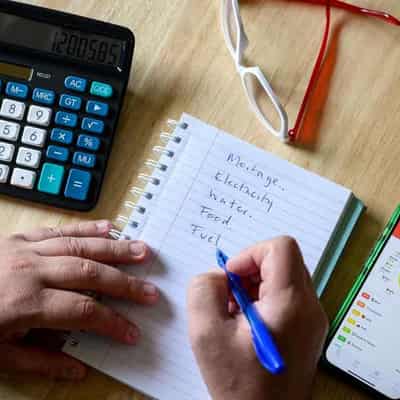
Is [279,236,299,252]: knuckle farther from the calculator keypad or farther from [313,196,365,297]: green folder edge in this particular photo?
the calculator keypad

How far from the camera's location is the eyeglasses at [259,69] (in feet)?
2.32

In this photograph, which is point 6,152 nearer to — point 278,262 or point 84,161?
point 84,161

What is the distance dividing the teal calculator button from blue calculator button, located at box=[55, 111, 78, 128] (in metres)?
0.05

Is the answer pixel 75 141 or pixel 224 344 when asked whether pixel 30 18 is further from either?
pixel 224 344

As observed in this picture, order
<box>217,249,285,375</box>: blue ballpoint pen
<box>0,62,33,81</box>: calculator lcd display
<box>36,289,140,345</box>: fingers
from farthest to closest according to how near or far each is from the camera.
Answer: <box>0,62,33,81</box>: calculator lcd display < <box>36,289,140,345</box>: fingers < <box>217,249,285,375</box>: blue ballpoint pen

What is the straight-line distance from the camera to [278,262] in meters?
0.56

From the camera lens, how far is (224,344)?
55 centimetres

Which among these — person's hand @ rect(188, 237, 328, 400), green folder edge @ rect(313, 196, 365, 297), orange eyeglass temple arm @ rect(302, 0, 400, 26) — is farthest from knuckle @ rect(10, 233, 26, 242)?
orange eyeglass temple arm @ rect(302, 0, 400, 26)

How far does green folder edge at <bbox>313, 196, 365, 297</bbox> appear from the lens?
26.3 inches

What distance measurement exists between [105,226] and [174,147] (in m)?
0.12

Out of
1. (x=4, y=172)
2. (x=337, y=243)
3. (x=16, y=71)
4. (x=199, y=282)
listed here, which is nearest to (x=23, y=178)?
(x=4, y=172)

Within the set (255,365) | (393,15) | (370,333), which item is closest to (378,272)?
(370,333)

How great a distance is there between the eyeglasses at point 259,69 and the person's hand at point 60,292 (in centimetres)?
20

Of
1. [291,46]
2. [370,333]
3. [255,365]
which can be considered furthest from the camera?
[291,46]
